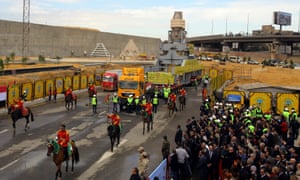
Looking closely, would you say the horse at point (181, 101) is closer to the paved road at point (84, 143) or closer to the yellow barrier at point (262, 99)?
the paved road at point (84, 143)

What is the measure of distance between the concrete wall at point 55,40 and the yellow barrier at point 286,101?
206ft

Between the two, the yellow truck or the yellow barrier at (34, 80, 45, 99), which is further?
the yellow barrier at (34, 80, 45, 99)

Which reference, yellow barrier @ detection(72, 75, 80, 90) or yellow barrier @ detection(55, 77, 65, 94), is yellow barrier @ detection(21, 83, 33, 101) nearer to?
yellow barrier @ detection(55, 77, 65, 94)

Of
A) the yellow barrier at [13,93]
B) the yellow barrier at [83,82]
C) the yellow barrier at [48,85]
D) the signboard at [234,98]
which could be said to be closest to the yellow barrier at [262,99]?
the signboard at [234,98]

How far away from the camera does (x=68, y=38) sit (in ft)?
316

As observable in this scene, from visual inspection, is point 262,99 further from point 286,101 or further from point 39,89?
point 39,89

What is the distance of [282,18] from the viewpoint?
14262 centimetres

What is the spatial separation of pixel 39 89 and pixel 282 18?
411ft

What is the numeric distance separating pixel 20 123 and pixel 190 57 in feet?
106

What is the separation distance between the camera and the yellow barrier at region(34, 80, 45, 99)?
112 ft

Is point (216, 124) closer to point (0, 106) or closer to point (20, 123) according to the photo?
point (20, 123)

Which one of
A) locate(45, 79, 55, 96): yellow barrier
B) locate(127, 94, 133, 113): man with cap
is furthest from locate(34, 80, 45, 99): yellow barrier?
locate(127, 94, 133, 113): man with cap

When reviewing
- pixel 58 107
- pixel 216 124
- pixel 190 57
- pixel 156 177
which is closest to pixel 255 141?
pixel 216 124

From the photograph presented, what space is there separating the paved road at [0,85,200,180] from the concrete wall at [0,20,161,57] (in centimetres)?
5225
